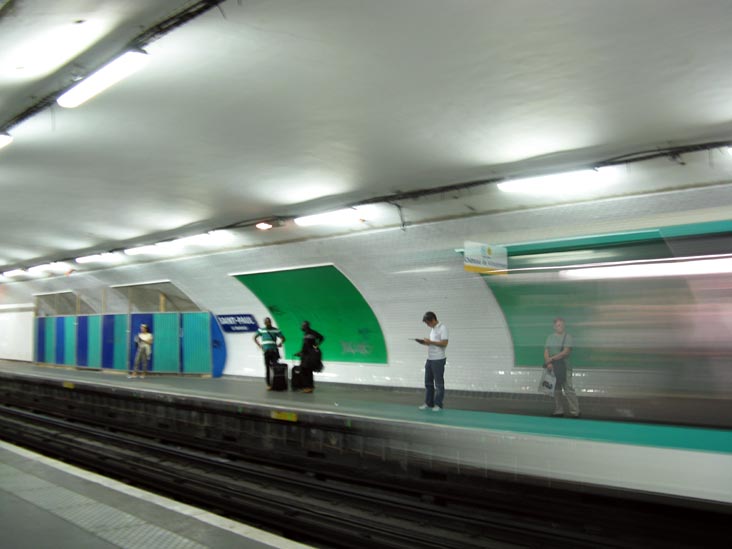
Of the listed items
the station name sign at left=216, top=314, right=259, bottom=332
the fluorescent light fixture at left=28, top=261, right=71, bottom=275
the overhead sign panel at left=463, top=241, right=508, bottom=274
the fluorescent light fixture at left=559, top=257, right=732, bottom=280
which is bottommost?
the station name sign at left=216, top=314, right=259, bottom=332

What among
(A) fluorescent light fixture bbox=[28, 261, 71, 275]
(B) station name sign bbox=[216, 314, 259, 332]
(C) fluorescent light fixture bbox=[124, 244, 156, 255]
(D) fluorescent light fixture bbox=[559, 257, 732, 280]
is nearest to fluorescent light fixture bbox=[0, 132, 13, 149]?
(D) fluorescent light fixture bbox=[559, 257, 732, 280]

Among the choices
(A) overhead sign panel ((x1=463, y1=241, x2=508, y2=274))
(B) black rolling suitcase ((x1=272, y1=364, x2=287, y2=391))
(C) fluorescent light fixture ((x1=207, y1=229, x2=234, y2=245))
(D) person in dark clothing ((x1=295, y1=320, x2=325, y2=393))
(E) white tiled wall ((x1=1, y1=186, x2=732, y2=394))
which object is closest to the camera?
(A) overhead sign panel ((x1=463, y1=241, x2=508, y2=274))

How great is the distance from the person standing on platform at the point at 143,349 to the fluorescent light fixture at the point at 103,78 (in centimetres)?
1150

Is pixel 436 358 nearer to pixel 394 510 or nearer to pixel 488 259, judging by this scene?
pixel 394 510

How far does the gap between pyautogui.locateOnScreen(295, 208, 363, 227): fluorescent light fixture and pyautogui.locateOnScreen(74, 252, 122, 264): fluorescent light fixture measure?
7.35 meters

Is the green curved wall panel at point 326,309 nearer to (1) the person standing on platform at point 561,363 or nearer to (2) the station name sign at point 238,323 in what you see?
(2) the station name sign at point 238,323

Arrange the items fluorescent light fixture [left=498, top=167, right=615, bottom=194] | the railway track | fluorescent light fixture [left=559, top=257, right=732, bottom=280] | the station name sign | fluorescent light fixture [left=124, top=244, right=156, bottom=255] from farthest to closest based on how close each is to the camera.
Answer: the station name sign
fluorescent light fixture [left=124, top=244, right=156, bottom=255]
fluorescent light fixture [left=498, top=167, right=615, bottom=194]
the railway track
fluorescent light fixture [left=559, top=257, right=732, bottom=280]

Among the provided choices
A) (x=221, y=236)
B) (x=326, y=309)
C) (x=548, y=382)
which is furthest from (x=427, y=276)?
(x=548, y=382)

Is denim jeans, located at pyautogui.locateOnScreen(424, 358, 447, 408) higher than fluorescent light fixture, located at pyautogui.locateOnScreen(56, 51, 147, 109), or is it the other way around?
fluorescent light fixture, located at pyautogui.locateOnScreen(56, 51, 147, 109)

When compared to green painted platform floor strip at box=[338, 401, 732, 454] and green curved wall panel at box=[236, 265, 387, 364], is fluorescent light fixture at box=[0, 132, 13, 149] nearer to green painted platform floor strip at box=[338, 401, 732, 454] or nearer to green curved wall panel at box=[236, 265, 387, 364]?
green painted platform floor strip at box=[338, 401, 732, 454]

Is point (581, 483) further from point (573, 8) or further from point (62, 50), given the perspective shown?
point (62, 50)

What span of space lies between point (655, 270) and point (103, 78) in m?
4.62

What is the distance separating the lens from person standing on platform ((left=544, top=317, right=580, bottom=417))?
4188 millimetres

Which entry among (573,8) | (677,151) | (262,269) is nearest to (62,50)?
(573,8)
